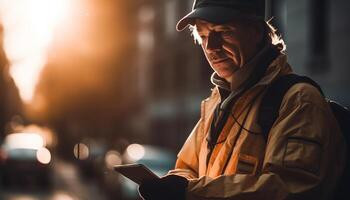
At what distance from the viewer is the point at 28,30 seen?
493 inches

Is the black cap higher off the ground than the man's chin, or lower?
higher

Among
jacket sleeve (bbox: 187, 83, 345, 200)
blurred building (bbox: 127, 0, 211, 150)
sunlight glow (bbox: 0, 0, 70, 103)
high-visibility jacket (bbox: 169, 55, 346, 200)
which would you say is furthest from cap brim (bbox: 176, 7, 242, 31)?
blurred building (bbox: 127, 0, 211, 150)

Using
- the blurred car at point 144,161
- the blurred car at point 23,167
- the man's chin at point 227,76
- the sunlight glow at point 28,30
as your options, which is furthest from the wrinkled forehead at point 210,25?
the blurred car at point 23,167

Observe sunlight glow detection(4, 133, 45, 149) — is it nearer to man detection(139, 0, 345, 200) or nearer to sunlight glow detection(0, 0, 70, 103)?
sunlight glow detection(0, 0, 70, 103)

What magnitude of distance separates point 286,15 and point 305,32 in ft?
3.45

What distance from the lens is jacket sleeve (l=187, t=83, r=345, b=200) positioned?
2.17 meters

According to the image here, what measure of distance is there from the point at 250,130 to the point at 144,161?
12410 mm

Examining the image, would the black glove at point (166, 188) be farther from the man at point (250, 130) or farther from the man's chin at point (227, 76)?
the man's chin at point (227, 76)

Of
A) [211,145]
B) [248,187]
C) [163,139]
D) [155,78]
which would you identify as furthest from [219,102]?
[155,78]

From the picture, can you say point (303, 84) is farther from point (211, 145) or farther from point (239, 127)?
point (211, 145)

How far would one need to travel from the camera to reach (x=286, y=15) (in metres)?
16.8

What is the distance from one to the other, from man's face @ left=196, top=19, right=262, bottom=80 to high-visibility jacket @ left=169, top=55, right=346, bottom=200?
120 mm

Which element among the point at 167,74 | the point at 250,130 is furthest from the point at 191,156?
the point at 167,74

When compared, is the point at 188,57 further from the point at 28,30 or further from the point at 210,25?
the point at 210,25
